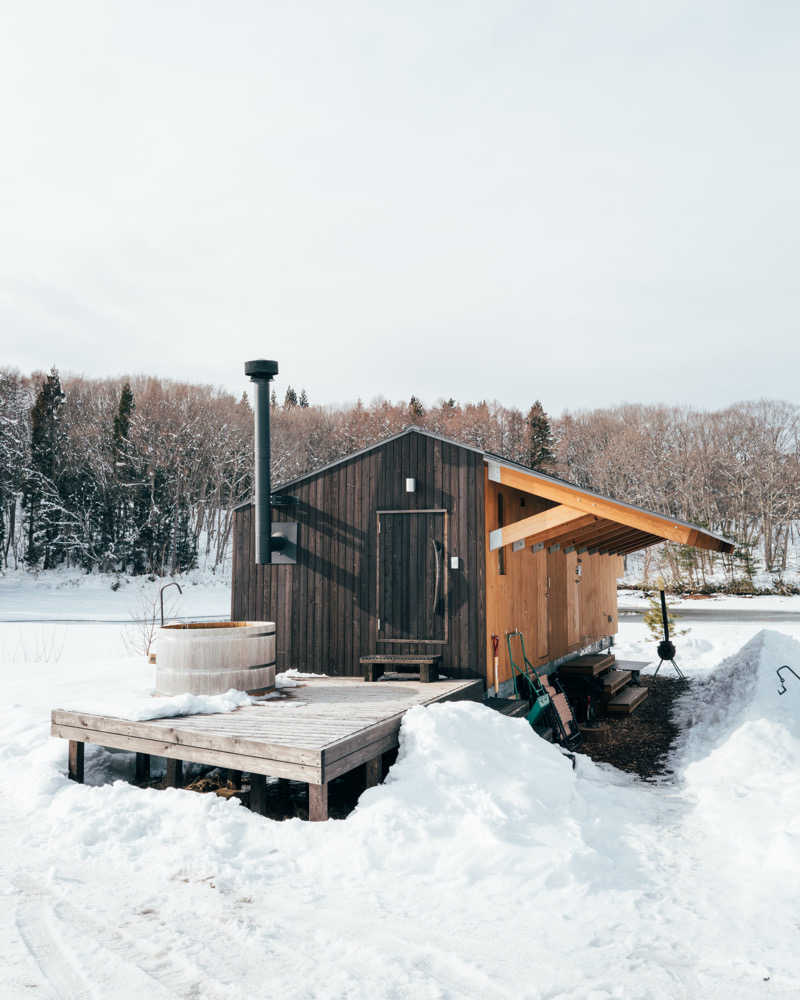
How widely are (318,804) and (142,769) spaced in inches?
88.7

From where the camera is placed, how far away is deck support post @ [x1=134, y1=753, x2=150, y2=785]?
652 cm

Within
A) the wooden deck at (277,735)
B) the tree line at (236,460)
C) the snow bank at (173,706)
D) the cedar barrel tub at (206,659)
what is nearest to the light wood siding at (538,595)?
the wooden deck at (277,735)

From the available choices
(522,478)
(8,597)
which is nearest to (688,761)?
(522,478)

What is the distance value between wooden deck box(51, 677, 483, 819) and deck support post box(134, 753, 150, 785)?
1 cm

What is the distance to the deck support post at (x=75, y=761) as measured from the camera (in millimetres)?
6164

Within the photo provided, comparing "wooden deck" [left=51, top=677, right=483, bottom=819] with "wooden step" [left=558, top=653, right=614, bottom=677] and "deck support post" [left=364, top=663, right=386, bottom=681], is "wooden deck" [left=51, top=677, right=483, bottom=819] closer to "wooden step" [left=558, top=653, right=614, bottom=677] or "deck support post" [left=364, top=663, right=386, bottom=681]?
"deck support post" [left=364, top=663, right=386, bottom=681]

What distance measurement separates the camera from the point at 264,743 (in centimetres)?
524

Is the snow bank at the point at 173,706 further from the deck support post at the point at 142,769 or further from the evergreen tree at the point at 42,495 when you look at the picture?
the evergreen tree at the point at 42,495

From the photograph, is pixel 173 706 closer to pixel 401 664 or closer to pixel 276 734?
pixel 276 734

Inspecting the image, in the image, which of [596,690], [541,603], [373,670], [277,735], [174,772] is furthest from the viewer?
[541,603]

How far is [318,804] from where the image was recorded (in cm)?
510

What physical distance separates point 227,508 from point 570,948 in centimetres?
3039

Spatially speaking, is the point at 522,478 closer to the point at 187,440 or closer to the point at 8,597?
the point at 8,597

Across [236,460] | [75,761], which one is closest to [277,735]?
[75,761]
